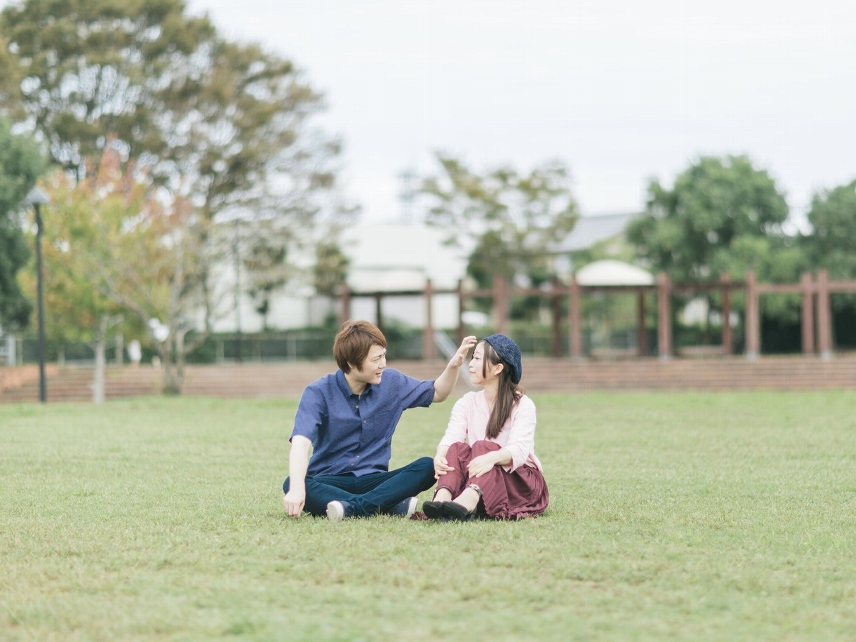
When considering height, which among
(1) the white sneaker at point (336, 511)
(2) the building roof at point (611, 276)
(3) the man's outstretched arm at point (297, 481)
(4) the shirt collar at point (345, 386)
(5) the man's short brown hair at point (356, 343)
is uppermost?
(2) the building roof at point (611, 276)

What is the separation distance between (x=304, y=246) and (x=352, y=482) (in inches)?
1144

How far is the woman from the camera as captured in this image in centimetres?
590

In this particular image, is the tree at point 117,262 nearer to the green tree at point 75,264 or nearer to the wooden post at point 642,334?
the green tree at point 75,264

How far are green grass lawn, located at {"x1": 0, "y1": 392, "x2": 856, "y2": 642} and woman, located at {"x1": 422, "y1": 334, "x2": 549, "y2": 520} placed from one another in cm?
14

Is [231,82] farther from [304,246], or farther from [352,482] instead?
A: [352,482]

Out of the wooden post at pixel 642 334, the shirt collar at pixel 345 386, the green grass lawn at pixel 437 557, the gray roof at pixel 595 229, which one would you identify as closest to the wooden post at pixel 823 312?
the wooden post at pixel 642 334

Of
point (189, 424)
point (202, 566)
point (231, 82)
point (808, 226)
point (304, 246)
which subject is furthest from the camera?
point (808, 226)

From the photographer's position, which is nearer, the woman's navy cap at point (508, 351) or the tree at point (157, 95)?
the woman's navy cap at point (508, 351)

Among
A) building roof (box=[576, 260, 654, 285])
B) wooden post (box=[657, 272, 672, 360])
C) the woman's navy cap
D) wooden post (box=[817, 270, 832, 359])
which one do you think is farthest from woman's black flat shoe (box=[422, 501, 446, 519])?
wooden post (box=[817, 270, 832, 359])

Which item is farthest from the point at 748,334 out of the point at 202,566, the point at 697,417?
the point at 202,566

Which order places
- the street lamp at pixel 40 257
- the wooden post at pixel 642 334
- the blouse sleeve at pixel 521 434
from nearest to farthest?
the blouse sleeve at pixel 521 434, the street lamp at pixel 40 257, the wooden post at pixel 642 334

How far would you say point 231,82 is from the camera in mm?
31906

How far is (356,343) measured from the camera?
590 centimetres

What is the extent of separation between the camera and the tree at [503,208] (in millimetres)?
35281
